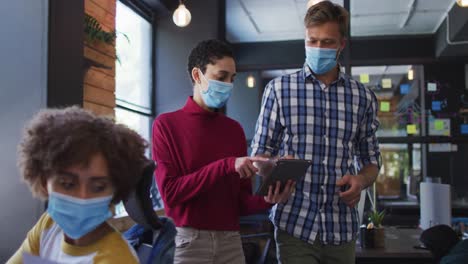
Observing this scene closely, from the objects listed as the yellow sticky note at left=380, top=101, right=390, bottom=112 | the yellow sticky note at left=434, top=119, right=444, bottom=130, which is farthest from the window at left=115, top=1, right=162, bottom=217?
the yellow sticky note at left=434, top=119, right=444, bottom=130

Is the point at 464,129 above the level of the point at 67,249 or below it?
above

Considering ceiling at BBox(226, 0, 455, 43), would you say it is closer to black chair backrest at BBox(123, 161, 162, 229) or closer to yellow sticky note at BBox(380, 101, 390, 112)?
yellow sticky note at BBox(380, 101, 390, 112)

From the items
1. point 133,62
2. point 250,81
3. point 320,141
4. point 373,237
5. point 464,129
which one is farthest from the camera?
point 250,81

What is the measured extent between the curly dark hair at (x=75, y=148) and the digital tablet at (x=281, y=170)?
0.45 m

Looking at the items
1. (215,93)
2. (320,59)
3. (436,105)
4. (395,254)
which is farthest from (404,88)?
(215,93)

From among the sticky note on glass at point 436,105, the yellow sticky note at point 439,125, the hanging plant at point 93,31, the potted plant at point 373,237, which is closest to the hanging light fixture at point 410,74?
the sticky note on glass at point 436,105

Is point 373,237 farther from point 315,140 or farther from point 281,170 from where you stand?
point 281,170

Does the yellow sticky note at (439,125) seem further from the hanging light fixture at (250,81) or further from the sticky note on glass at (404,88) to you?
the hanging light fixture at (250,81)

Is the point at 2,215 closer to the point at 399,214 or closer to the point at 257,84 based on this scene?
the point at 399,214

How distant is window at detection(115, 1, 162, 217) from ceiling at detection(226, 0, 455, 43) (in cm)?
140

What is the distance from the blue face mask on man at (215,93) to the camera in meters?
1.86

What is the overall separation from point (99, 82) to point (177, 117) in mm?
1851

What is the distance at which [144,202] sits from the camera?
1133 millimetres

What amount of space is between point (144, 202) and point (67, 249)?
0.20m
